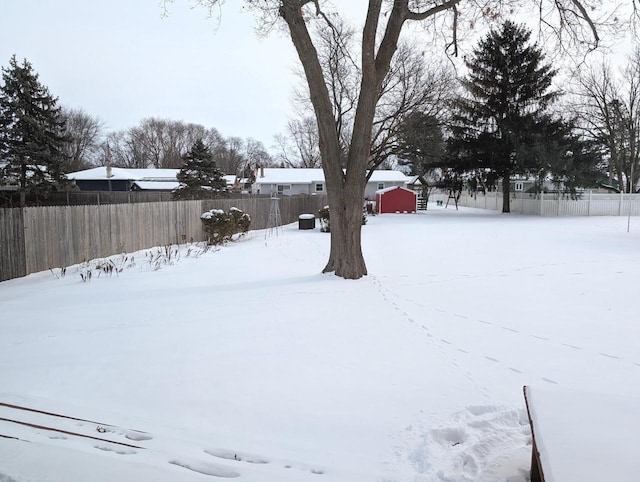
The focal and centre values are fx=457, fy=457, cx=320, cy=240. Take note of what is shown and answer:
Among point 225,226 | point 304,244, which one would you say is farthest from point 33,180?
point 304,244

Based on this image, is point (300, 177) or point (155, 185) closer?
point (300, 177)

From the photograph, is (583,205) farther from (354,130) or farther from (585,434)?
(585,434)

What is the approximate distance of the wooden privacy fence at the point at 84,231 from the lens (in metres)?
8.96

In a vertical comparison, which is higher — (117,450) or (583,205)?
(583,205)

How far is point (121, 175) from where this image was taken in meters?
46.1

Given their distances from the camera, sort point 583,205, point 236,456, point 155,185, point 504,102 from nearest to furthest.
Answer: point 236,456
point 583,205
point 504,102
point 155,185

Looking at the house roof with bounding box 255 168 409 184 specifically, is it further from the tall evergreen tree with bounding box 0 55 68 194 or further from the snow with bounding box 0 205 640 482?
the snow with bounding box 0 205 640 482

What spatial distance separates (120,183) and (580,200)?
40.8m

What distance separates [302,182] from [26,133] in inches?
1020

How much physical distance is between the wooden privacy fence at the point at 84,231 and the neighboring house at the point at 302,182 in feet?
95.7

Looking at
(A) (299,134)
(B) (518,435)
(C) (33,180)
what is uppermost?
(A) (299,134)

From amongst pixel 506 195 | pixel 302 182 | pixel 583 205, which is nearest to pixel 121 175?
pixel 302 182

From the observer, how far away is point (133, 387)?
12.6ft

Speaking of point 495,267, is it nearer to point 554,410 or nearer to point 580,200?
point 554,410
